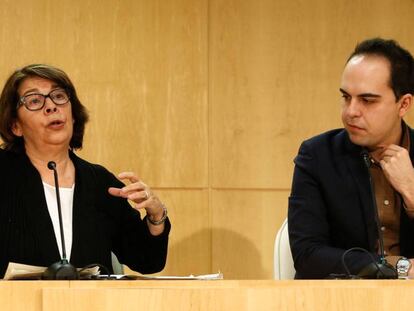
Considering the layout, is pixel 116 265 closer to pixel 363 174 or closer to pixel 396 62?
pixel 363 174

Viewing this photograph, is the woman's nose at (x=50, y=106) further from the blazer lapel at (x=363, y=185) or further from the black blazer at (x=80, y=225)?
the blazer lapel at (x=363, y=185)

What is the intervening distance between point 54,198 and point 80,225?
14 cm

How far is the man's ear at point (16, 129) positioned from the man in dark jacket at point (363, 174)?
1.03 metres

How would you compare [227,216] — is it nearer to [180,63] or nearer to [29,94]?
[180,63]

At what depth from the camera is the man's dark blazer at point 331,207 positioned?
2.92 m

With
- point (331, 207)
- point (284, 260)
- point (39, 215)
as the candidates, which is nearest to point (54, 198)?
point (39, 215)

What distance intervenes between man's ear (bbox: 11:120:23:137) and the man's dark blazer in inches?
40.6

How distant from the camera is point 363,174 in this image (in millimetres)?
3008

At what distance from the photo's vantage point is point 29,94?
3.11 m

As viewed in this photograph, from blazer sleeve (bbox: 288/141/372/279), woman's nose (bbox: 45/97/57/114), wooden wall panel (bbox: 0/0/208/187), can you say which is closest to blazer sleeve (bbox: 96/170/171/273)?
woman's nose (bbox: 45/97/57/114)

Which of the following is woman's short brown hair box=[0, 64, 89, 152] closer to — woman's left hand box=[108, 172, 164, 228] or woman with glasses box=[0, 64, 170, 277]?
woman with glasses box=[0, 64, 170, 277]

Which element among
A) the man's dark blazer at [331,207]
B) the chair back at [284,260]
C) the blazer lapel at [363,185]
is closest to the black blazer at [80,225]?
the chair back at [284,260]

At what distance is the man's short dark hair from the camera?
10.00 ft
